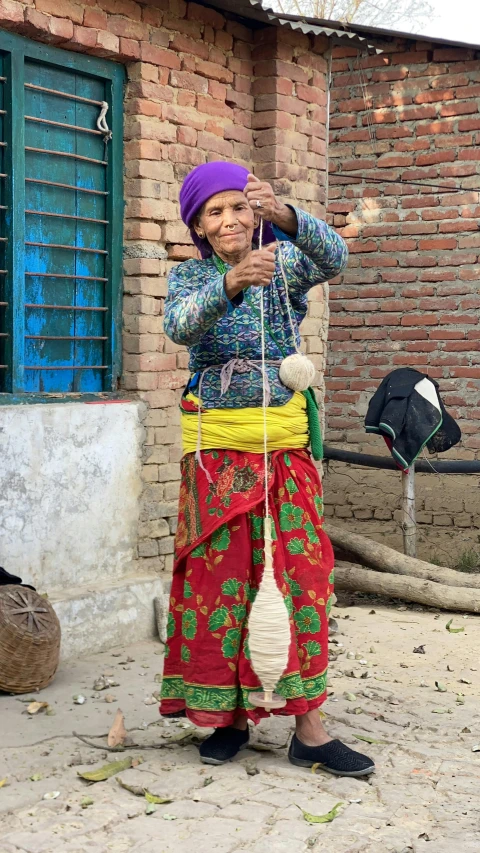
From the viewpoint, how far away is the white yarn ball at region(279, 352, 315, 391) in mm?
3324

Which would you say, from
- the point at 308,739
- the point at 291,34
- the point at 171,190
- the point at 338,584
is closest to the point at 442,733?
the point at 308,739

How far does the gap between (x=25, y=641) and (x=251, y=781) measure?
125 cm

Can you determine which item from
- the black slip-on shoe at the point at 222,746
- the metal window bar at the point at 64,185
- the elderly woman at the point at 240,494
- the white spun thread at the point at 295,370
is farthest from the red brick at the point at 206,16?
the black slip-on shoe at the point at 222,746

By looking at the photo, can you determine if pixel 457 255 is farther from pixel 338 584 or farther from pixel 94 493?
pixel 94 493

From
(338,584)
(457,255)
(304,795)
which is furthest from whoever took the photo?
(457,255)

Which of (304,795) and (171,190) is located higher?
(171,190)

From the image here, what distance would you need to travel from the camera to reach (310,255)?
3.30 metres

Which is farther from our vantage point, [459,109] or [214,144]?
[459,109]

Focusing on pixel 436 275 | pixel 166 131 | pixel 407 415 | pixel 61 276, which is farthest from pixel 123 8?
pixel 436 275

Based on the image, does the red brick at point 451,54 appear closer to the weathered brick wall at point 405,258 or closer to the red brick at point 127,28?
the weathered brick wall at point 405,258

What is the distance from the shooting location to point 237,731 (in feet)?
11.5

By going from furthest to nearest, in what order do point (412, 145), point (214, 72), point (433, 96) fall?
point (412, 145) → point (433, 96) → point (214, 72)

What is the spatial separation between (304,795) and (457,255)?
5144mm

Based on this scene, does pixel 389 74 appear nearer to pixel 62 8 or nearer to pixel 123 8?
pixel 123 8
